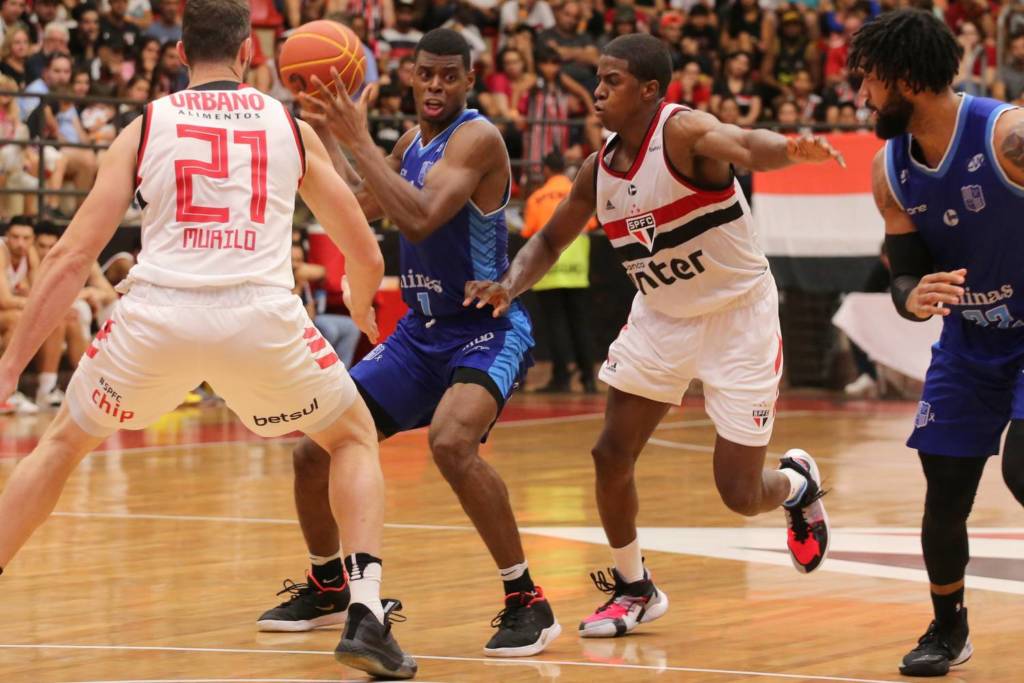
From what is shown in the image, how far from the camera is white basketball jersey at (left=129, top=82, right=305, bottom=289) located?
5.00 metres

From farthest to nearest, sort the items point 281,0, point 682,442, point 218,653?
point 281,0, point 682,442, point 218,653

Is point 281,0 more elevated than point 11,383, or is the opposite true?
point 11,383

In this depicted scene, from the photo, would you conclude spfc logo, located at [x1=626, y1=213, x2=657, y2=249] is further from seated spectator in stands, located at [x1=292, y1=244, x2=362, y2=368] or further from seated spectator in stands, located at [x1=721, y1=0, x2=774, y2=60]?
seated spectator in stands, located at [x1=721, y1=0, x2=774, y2=60]

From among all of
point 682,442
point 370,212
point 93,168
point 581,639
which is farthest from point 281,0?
point 581,639

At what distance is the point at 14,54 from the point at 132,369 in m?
11.5

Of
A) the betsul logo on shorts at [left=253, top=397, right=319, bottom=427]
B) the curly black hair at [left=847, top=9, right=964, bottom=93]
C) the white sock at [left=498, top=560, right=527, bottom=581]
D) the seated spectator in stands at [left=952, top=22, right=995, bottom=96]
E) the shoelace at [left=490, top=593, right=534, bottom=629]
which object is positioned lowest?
the seated spectator in stands at [left=952, top=22, right=995, bottom=96]

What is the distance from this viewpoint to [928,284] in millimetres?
5012

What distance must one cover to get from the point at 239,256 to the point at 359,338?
37.5ft

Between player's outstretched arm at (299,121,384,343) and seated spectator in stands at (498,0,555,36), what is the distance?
14.9m

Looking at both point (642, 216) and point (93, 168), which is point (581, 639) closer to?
point (642, 216)

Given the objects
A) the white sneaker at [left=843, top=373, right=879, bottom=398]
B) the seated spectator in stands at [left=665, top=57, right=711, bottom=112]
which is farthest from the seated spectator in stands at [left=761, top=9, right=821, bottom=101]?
the white sneaker at [left=843, top=373, right=879, bottom=398]

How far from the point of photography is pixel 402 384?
6266 mm

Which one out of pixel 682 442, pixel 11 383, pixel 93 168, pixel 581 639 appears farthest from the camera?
pixel 93 168

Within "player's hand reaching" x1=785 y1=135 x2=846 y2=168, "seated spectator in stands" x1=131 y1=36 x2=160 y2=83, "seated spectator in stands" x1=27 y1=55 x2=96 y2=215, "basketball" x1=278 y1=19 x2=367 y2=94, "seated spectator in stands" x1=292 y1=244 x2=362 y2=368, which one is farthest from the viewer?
"seated spectator in stands" x1=131 y1=36 x2=160 y2=83
